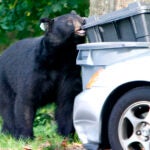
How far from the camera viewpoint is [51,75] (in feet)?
31.4

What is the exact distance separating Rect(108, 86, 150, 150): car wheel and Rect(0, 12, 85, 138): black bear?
295cm

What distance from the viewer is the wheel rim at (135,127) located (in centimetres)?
628

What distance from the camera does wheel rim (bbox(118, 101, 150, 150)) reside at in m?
6.28

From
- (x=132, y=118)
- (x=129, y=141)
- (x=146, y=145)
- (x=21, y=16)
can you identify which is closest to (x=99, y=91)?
(x=132, y=118)

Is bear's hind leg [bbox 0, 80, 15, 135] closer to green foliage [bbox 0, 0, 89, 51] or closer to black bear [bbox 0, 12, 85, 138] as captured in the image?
black bear [bbox 0, 12, 85, 138]

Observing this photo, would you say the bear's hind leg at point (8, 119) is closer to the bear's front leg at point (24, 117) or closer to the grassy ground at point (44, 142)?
the grassy ground at point (44, 142)

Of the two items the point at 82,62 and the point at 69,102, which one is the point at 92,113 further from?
the point at 69,102

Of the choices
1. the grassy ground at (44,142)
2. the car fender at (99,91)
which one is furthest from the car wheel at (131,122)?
the grassy ground at (44,142)

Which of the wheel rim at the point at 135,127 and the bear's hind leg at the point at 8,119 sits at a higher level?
the wheel rim at the point at 135,127

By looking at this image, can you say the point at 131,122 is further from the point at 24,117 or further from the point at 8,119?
the point at 8,119

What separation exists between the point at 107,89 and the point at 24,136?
3.29 m

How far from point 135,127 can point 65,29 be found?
3.36 metres

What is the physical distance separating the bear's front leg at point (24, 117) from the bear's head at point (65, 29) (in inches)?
39.0

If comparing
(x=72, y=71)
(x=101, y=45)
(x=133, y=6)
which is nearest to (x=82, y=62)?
(x=101, y=45)
